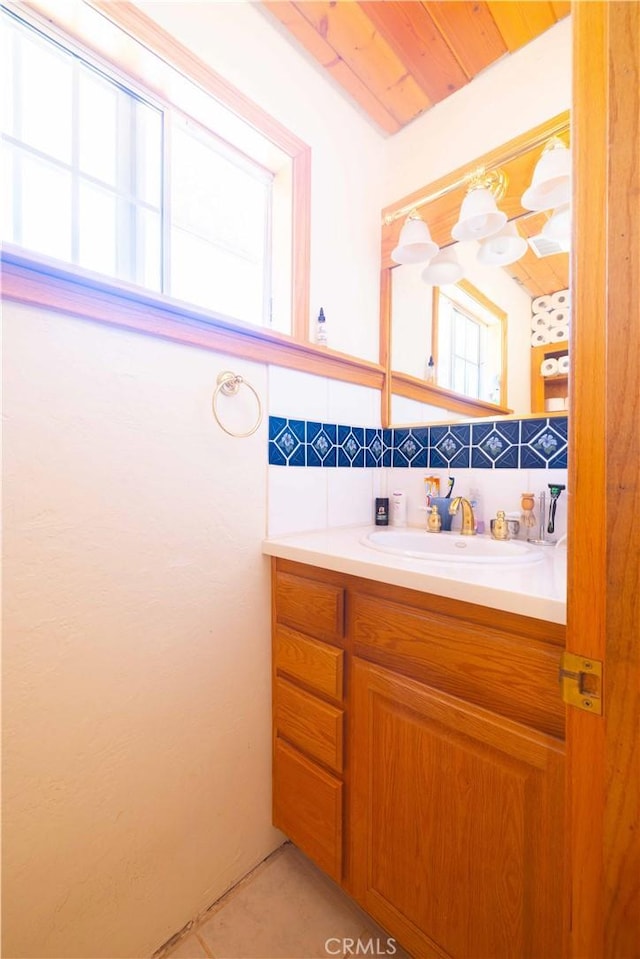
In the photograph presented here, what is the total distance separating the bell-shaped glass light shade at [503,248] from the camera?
1.22 meters

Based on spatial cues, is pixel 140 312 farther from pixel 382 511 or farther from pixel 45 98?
pixel 382 511

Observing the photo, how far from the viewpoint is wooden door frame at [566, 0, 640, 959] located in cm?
40

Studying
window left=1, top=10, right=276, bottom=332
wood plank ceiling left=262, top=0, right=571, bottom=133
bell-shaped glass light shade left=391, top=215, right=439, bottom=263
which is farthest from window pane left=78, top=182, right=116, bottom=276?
bell-shaped glass light shade left=391, top=215, right=439, bottom=263

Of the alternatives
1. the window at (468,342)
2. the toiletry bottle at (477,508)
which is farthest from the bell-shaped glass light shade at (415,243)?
the toiletry bottle at (477,508)

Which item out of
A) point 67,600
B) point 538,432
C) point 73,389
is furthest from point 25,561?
point 538,432

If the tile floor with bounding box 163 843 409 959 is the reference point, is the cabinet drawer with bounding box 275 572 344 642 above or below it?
above

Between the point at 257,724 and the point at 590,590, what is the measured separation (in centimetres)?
103

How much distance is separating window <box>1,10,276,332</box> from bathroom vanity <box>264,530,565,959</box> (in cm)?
83

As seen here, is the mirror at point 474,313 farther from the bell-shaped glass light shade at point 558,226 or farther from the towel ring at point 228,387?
Result: the towel ring at point 228,387

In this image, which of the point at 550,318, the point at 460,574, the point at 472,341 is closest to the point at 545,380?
the point at 550,318

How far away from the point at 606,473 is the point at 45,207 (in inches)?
52.5

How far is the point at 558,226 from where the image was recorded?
1.14 meters

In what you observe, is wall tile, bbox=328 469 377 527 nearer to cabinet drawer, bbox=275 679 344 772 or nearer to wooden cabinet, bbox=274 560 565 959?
wooden cabinet, bbox=274 560 565 959

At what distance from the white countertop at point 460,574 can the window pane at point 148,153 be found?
1.08 metres
